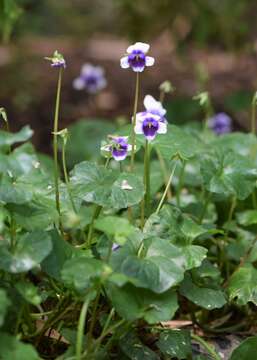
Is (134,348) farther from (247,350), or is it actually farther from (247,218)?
(247,218)

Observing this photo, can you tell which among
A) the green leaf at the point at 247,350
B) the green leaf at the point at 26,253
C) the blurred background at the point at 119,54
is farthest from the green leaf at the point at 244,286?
the blurred background at the point at 119,54

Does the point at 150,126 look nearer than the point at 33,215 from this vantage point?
No

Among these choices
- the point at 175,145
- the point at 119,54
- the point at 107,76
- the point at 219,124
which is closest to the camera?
the point at 175,145

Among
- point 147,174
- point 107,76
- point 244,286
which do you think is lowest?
point 107,76

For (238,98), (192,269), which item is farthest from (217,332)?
(238,98)

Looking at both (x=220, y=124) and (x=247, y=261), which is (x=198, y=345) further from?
(x=220, y=124)

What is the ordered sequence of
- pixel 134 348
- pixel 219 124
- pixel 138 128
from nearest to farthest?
1. pixel 134 348
2. pixel 138 128
3. pixel 219 124

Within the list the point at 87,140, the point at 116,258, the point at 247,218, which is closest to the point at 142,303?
the point at 116,258

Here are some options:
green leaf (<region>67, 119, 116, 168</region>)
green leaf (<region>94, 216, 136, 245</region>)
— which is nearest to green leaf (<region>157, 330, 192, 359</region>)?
green leaf (<region>94, 216, 136, 245</region>)

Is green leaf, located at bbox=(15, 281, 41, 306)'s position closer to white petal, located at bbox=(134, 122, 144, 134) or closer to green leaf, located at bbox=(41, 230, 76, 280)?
green leaf, located at bbox=(41, 230, 76, 280)

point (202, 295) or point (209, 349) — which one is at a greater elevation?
point (202, 295)
